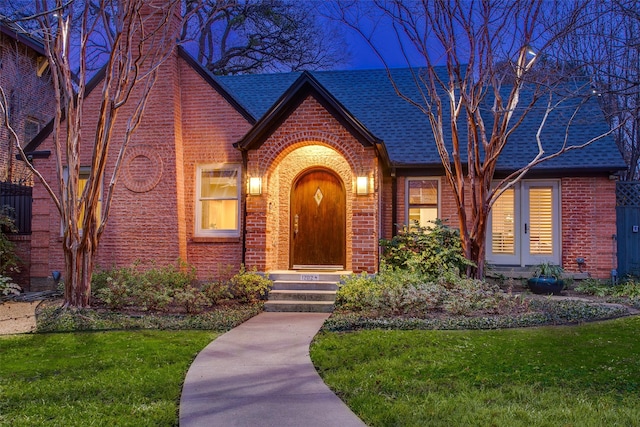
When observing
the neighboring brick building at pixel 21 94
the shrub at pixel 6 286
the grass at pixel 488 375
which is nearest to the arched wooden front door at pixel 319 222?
the grass at pixel 488 375

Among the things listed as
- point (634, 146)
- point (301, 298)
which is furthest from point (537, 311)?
point (634, 146)

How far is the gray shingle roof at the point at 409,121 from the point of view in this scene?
11.9m

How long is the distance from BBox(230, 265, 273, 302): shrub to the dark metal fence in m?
6.22

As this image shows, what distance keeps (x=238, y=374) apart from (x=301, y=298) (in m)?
4.21

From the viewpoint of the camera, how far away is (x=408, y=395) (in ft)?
14.8

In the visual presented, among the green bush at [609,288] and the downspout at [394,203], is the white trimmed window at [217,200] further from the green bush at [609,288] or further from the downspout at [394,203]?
the green bush at [609,288]

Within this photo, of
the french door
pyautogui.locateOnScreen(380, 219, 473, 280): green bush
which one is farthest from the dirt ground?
the french door

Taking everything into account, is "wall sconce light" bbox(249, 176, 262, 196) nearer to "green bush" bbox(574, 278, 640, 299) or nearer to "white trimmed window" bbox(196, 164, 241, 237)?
"white trimmed window" bbox(196, 164, 241, 237)

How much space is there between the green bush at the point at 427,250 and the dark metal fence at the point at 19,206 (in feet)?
28.5

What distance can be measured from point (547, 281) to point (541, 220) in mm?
1953

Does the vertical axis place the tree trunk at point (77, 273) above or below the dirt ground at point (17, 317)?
above

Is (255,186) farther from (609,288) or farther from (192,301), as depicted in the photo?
(609,288)

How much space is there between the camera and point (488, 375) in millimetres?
5047

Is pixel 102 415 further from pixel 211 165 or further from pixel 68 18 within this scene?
pixel 211 165
